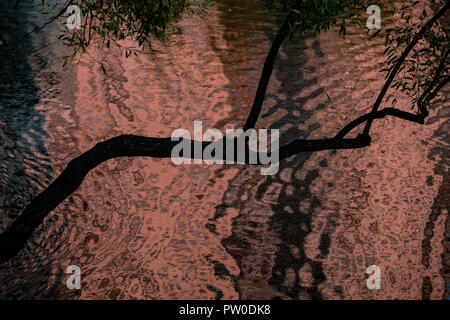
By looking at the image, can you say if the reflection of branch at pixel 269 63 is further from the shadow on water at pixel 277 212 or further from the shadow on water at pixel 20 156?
the shadow on water at pixel 20 156

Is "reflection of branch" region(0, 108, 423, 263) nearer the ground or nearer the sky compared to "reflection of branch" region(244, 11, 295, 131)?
nearer the ground

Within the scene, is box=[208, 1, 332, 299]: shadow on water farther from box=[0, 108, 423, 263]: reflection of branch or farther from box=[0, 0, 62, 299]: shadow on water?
box=[0, 0, 62, 299]: shadow on water

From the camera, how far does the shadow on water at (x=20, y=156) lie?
19.4 feet

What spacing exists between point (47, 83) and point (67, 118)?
7.57 ft

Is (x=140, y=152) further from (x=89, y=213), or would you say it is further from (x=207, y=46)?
(x=207, y=46)

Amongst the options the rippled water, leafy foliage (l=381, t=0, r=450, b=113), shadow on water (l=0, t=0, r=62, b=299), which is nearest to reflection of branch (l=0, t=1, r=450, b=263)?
leafy foliage (l=381, t=0, r=450, b=113)

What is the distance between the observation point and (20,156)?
8578mm

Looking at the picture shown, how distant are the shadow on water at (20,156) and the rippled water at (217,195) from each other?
0.08 feet

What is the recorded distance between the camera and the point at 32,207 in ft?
16.4

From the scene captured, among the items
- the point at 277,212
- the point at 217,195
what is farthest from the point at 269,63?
the point at 217,195

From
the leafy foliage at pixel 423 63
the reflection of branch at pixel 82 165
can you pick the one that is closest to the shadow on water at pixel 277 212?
the reflection of branch at pixel 82 165

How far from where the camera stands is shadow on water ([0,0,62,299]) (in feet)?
19.4

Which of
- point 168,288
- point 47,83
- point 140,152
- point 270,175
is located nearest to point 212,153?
point 140,152

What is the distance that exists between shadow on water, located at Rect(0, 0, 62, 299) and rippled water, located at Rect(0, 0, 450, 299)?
25 millimetres
